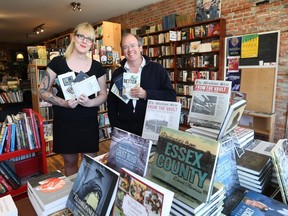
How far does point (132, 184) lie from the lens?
65 cm

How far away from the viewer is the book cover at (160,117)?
3.56 ft

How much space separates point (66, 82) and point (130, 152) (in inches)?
35.7

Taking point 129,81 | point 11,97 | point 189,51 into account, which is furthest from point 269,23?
point 11,97

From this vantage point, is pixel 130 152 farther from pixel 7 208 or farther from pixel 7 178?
pixel 7 178

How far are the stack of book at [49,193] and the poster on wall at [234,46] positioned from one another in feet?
12.7

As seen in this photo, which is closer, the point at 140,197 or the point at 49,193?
the point at 140,197

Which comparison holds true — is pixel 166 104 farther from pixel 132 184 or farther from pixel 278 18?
pixel 278 18

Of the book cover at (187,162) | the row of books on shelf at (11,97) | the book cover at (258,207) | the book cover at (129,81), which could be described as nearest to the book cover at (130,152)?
the book cover at (187,162)

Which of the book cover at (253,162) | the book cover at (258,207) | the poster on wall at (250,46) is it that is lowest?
the book cover at (258,207)

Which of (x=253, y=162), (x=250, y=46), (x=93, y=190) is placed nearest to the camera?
(x=93, y=190)

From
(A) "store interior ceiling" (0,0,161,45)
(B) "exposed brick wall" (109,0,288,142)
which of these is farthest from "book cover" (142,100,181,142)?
(A) "store interior ceiling" (0,0,161,45)

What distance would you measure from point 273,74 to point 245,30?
0.96 m

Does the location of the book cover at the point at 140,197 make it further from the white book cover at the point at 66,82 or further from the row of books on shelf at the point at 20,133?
the row of books on shelf at the point at 20,133

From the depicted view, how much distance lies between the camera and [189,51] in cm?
464
